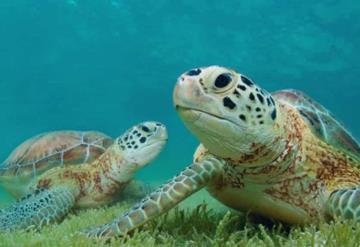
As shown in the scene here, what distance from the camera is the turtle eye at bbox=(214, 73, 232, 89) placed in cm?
278

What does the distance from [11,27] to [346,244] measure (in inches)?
1791

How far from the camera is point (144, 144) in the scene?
6.07 metres

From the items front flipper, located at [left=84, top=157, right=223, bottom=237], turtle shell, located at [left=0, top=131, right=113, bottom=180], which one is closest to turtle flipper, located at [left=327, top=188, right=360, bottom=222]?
front flipper, located at [left=84, top=157, right=223, bottom=237]

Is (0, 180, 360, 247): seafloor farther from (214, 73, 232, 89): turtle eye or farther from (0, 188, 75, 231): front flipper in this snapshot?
(214, 73, 232, 89): turtle eye

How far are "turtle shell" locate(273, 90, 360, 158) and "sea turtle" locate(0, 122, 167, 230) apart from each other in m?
2.45

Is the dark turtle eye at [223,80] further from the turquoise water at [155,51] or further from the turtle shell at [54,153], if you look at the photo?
the turquoise water at [155,51]

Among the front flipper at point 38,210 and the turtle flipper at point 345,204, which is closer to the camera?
the turtle flipper at point 345,204

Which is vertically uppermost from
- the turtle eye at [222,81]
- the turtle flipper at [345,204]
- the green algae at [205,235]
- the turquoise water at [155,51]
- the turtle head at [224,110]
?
the turquoise water at [155,51]

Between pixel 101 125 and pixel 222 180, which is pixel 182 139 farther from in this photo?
pixel 222 180

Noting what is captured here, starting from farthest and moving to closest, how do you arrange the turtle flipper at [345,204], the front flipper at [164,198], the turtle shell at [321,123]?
1. the turtle shell at [321,123]
2. the front flipper at [164,198]
3. the turtle flipper at [345,204]

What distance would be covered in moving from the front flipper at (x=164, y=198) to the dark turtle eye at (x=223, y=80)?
35.9 inches

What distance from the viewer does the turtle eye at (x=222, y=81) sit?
9.11ft

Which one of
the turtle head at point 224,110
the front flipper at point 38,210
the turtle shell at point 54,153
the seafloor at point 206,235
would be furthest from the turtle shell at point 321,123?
the turtle shell at point 54,153

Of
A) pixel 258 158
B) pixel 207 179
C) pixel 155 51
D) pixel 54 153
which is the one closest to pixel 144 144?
pixel 54 153
